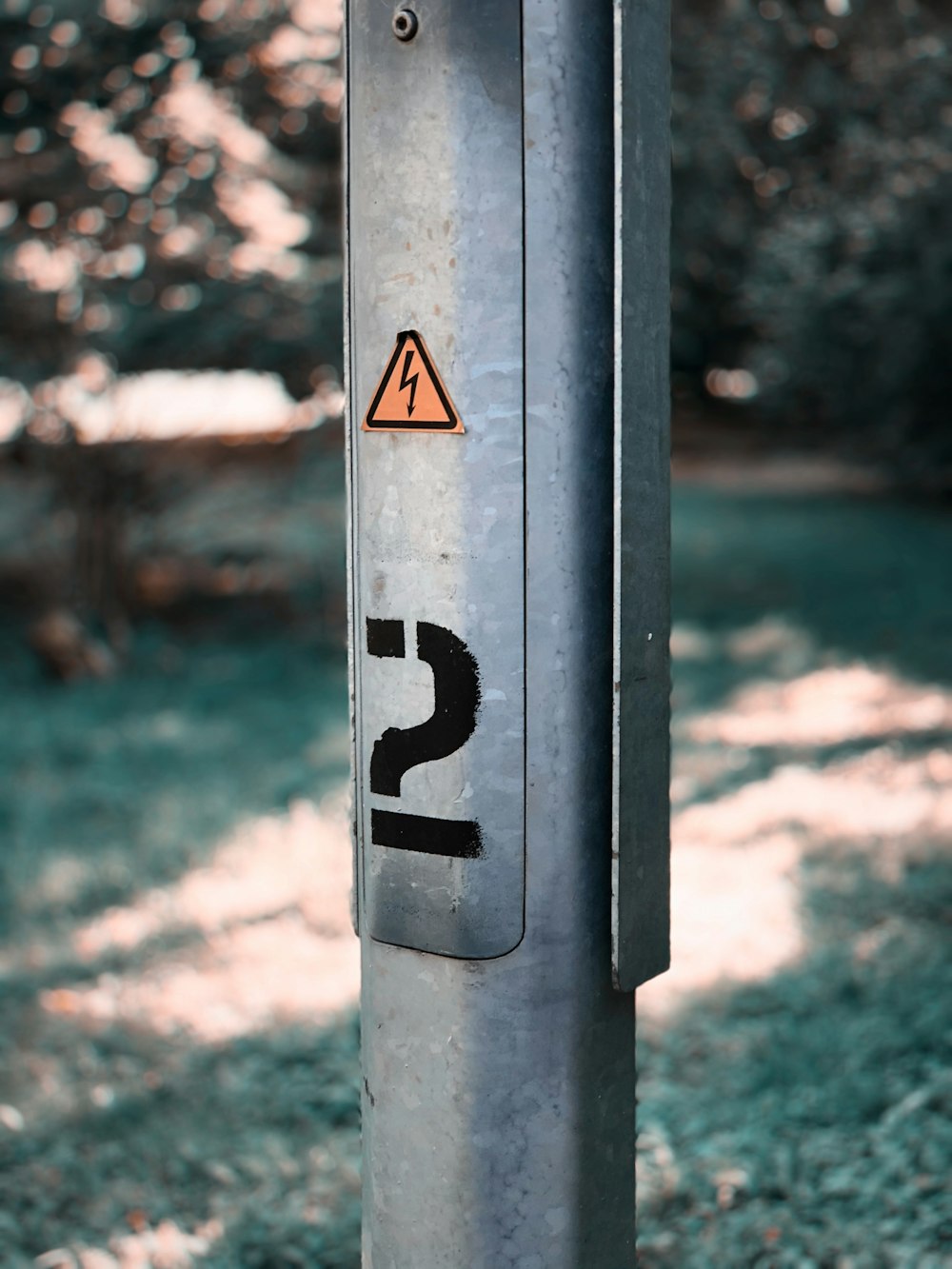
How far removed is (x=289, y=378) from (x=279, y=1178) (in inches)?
266

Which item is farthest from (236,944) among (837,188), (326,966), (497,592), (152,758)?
(837,188)

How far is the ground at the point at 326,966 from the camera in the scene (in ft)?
10.3

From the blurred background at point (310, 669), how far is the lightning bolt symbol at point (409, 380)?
1942mm

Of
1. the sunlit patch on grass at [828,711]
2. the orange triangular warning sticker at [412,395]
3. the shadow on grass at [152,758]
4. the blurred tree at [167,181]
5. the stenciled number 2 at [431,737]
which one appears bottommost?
the shadow on grass at [152,758]

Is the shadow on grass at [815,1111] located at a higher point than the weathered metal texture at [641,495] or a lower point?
lower

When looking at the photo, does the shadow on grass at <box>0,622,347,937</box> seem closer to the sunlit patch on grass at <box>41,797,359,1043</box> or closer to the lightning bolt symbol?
the sunlit patch on grass at <box>41,797,359,1043</box>

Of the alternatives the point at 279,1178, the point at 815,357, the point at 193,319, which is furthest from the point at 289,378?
the point at 279,1178

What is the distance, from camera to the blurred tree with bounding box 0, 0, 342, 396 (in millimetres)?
8219

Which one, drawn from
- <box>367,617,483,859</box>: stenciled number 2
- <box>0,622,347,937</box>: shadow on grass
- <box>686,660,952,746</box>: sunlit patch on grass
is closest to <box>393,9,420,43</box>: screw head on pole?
<box>367,617,483,859</box>: stenciled number 2

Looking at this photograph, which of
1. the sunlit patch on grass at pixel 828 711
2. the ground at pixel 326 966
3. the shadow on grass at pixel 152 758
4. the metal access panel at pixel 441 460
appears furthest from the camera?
the sunlit patch on grass at pixel 828 711

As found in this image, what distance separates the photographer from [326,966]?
4.39 metres

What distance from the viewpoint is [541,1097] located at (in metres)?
1.81

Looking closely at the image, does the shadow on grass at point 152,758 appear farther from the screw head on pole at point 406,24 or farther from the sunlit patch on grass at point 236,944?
the screw head on pole at point 406,24

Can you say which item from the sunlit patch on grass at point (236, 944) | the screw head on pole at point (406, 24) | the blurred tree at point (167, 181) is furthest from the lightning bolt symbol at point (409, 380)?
the blurred tree at point (167, 181)
